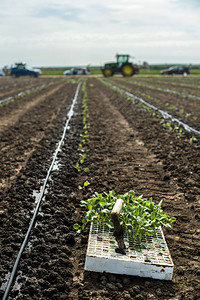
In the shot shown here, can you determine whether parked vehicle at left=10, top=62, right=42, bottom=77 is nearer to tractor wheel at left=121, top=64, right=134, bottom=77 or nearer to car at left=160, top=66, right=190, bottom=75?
tractor wheel at left=121, top=64, right=134, bottom=77

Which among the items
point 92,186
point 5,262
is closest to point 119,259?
point 5,262

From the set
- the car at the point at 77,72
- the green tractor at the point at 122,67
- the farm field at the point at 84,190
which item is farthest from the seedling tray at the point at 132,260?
the car at the point at 77,72

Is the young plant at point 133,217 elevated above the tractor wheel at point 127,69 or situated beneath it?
situated beneath

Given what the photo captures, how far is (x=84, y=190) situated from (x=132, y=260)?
190 cm

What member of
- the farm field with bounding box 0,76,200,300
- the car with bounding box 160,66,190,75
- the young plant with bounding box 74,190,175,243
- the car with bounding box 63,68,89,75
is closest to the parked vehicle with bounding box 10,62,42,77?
the car with bounding box 63,68,89,75

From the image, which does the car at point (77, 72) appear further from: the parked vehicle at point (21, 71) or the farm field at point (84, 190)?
the farm field at point (84, 190)

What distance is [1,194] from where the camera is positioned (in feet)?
14.1

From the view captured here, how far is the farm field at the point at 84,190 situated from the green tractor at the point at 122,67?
2726 cm

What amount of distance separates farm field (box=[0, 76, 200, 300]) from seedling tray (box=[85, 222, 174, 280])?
8cm

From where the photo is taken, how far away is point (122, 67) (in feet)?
118

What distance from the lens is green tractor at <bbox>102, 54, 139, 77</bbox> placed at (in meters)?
35.2

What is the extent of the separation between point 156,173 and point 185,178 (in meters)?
0.52

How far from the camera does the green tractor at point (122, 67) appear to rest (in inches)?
1385

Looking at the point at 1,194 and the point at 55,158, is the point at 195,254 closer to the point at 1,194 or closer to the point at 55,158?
the point at 1,194
